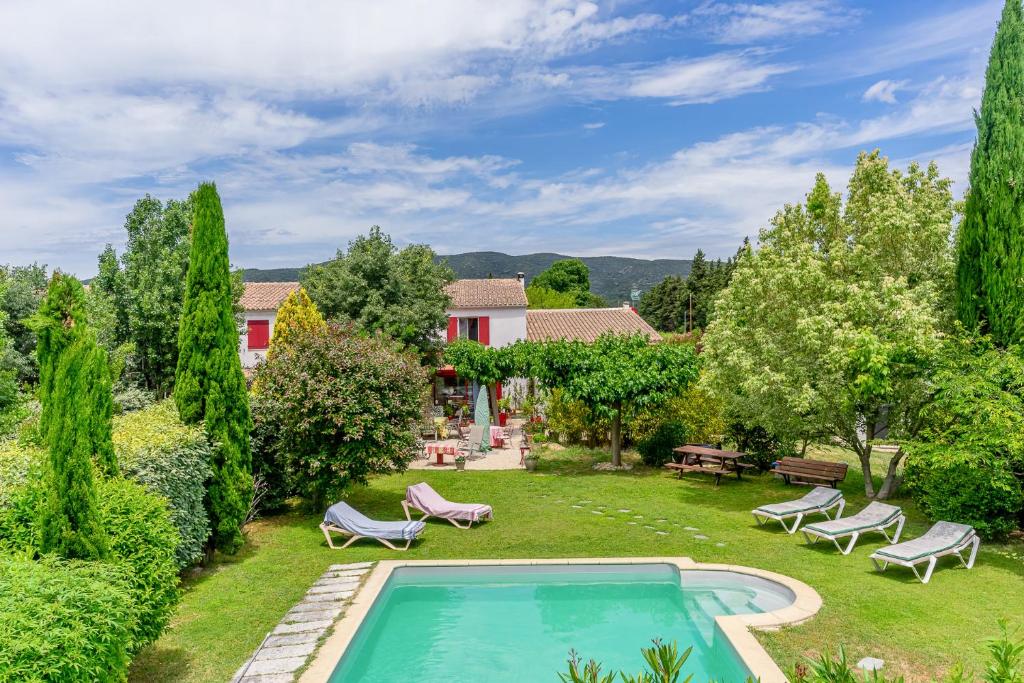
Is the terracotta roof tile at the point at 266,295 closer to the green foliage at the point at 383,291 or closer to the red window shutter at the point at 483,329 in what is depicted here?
the green foliage at the point at 383,291

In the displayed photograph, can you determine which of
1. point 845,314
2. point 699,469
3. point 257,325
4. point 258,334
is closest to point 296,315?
point 257,325

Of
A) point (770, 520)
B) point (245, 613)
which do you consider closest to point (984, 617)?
point (770, 520)

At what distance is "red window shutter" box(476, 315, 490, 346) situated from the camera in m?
34.4

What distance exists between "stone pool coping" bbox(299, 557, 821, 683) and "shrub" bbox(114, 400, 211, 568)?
260 cm

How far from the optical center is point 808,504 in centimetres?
1352

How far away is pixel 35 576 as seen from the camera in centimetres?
558

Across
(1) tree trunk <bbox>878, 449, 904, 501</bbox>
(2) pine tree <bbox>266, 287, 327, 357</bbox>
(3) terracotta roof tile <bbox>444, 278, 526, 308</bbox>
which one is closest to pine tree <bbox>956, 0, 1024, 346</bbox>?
(1) tree trunk <bbox>878, 449, 904, 501</bbox>

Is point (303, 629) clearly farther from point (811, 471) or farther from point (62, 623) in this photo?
point (811, 471)

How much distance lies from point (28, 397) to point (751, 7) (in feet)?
61.0

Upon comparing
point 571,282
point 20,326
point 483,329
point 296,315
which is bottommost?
point 20,326

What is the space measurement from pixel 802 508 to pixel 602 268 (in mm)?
166806

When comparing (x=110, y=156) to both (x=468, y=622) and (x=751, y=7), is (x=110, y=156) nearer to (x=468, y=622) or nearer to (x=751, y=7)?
(x=468, y=622)

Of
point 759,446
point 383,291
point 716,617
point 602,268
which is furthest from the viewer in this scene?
point 602,268

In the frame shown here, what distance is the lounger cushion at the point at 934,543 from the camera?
10227 millimetres
